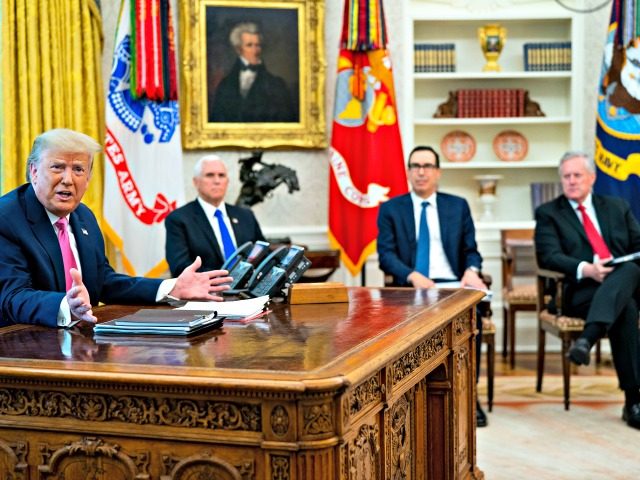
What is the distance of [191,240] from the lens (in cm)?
464

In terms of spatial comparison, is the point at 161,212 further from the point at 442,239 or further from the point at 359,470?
the point at 359,470

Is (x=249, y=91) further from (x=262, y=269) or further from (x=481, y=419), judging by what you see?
(x=262, y=269)

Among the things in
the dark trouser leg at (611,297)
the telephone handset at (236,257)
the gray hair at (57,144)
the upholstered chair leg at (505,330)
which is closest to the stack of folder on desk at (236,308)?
the telephone handset at (236,257)

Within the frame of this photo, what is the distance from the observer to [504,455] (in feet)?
12.9

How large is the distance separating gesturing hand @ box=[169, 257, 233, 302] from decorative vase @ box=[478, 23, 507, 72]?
420cm

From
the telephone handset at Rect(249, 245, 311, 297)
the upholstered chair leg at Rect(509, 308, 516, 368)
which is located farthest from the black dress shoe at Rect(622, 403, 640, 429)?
the telephone handset at Rect(249, 245, 311, 297)

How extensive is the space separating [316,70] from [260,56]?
42 cm

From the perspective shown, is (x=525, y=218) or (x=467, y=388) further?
(x=525, y=218)

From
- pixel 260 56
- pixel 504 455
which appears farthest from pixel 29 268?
pixel 260 56

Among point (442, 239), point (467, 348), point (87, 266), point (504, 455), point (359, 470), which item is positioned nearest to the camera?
point (359, 470)

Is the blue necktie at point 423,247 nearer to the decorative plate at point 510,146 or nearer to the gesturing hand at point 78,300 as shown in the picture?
the decorative plate at point 510,146

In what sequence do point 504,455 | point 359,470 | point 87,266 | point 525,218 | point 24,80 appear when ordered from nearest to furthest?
1. point 359,470
2. point 87,266
3. point 504,455
4. point 24,80
5. point 525,218

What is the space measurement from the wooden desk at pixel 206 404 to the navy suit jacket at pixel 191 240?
2.25 metres

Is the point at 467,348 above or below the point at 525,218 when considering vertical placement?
below
